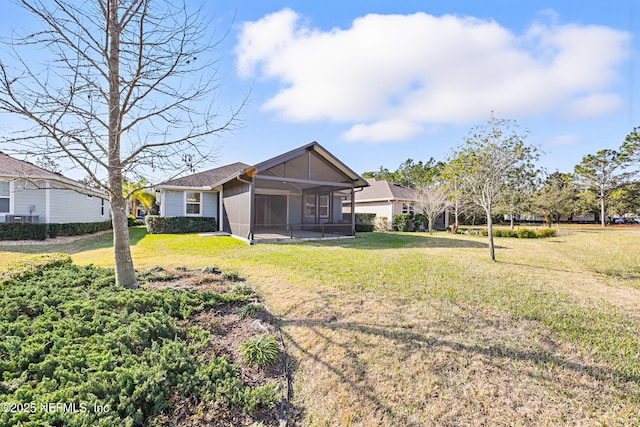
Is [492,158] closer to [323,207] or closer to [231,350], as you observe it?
[231,350]

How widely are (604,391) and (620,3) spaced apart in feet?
28.0

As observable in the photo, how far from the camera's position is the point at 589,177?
1298 inches

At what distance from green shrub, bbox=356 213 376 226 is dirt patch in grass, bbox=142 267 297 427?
18.5 meters

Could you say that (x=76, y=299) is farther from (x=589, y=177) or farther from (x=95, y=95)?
(x=589, y=177)

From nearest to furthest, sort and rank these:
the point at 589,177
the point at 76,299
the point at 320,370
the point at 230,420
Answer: the point at 230,420, the point at 320,370, the point at 76,299, the point at 589,177

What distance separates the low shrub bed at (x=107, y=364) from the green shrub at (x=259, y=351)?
0.23 metres

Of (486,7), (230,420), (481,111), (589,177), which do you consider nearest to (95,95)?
(230,420)

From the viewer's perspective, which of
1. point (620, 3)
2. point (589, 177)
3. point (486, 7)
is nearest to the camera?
point (620, 3)

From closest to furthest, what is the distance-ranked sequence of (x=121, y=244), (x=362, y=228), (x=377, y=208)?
(x=121, y=244), (x=362, y=228), (x=377, y=208)

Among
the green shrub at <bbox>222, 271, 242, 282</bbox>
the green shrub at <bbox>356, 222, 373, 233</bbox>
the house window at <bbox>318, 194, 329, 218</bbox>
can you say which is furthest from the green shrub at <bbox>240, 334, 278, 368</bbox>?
the green shrub at <bbox>356, 222, 373, 233</bbox>

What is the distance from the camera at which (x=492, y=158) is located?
9.12 m

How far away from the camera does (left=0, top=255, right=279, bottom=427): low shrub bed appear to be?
2186 mm

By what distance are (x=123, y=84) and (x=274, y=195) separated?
45.3 feet

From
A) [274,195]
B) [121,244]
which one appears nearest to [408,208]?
[274,195]
